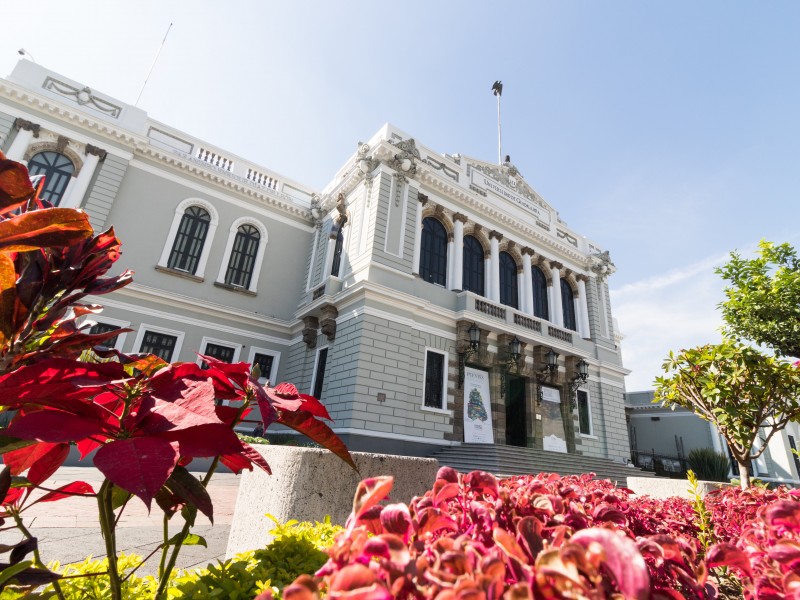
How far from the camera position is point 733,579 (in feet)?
6.48


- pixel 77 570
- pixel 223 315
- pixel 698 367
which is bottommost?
pixel 77 570

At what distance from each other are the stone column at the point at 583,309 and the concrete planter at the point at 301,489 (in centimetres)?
1783

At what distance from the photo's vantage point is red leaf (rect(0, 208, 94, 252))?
3.28 feet

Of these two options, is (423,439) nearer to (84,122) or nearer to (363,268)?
(363,268)

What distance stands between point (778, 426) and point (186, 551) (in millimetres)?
8496

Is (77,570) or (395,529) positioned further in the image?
(77,570)

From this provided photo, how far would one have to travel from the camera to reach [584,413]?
1728 centimetres

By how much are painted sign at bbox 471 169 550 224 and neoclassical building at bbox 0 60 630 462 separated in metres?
0.13

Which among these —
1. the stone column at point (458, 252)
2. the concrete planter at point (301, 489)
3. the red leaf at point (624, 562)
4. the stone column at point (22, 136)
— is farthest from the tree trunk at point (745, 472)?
the stone column at point (22, 136)

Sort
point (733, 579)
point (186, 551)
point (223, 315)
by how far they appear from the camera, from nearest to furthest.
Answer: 1. point (733, 579)
2. point (186, 551)
3. point (223, 315)

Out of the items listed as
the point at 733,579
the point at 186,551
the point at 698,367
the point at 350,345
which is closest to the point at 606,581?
the point at 733,579

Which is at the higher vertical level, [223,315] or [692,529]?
[223,315]

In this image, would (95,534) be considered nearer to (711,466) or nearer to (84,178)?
(84,178)

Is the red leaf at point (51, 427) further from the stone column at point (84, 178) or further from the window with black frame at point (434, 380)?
the stone column at point (84, 178)
